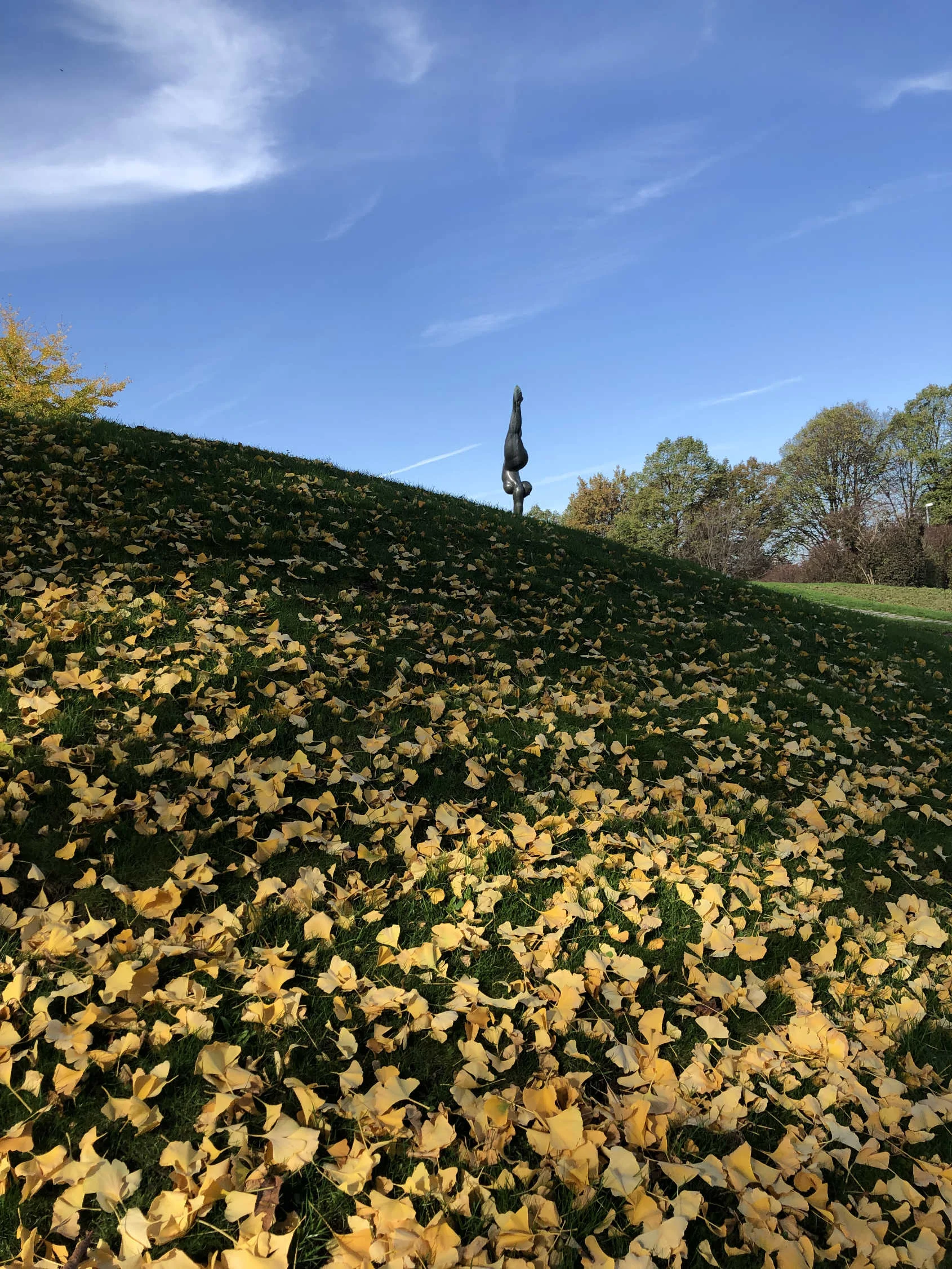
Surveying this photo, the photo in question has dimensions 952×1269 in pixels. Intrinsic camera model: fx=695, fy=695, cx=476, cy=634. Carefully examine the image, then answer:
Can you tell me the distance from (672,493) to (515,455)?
36.3m

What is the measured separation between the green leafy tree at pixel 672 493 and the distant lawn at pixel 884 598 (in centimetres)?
2094

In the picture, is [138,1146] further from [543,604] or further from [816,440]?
[816,440]

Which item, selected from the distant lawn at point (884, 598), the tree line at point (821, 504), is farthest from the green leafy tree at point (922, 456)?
the distant lawn at point (884, 598)

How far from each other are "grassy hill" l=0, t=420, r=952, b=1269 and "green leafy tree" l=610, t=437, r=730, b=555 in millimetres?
43261

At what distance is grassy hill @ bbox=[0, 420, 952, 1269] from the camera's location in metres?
1.77

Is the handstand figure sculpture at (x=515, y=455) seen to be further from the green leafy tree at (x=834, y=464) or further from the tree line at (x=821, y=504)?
the green leafy tree at (x=834, y=464)

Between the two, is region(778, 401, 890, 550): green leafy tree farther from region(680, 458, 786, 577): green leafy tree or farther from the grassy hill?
the grassy hill

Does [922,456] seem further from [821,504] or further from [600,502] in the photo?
[600,502]

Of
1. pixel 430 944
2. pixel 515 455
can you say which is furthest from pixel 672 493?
pixel 430 944

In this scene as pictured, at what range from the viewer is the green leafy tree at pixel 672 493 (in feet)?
156

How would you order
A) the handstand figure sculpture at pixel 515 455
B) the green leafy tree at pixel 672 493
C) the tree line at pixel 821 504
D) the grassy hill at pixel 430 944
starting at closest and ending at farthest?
the grassy hill at pixel 430 944 < the handstand figure sculpture at pixel 515 455 < the tree line at pixel 821 504 < the green leafy tree at pixel 672 493

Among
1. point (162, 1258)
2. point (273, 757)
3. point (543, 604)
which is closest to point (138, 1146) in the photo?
point (162, 1258)

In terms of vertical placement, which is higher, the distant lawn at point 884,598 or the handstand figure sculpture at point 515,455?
the handstand figure sculpture at point 515,455

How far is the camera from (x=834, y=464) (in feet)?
145
